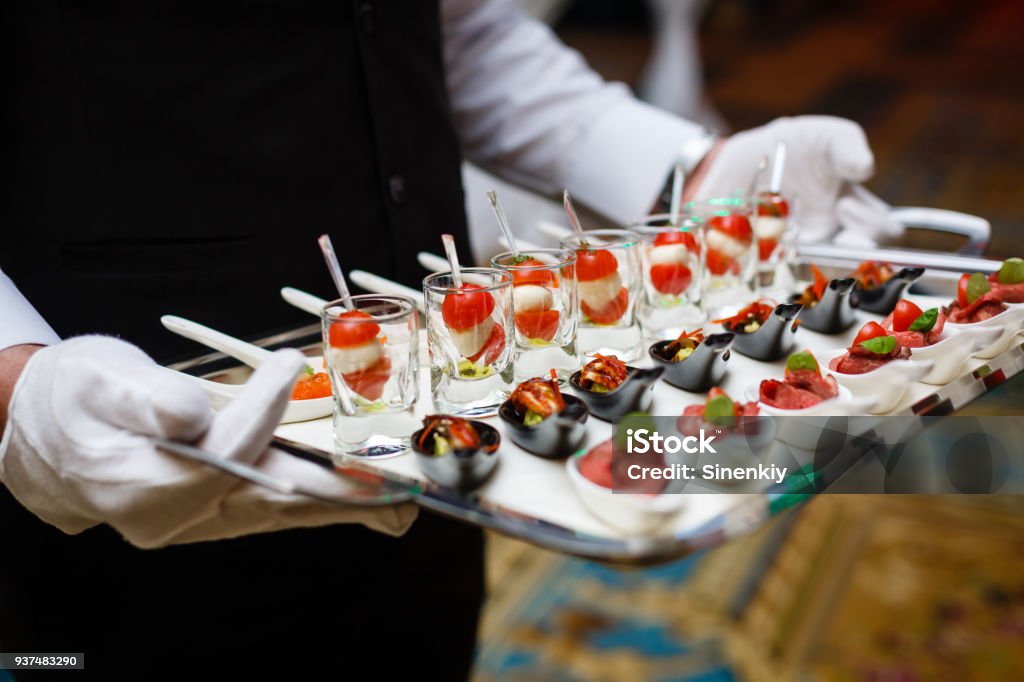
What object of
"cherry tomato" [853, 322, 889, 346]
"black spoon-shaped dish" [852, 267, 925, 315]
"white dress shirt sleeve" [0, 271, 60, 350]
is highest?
"white dress shirt sleeve" [0, 271, 60, 350]

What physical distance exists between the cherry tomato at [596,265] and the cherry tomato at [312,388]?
29 centimetres

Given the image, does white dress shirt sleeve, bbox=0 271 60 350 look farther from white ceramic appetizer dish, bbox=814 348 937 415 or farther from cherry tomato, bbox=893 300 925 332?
cherry tomato, bbox=893 300 925 332

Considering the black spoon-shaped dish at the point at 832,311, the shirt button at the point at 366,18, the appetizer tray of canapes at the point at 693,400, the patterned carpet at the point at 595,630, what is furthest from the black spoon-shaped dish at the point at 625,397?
the patterned carpet at the point at 595,630

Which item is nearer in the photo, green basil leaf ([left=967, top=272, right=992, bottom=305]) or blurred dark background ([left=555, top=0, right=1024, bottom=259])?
green basil leaf ([left=967, top=272, right=992, bottom=305])

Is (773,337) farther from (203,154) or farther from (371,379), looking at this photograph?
(203,154)

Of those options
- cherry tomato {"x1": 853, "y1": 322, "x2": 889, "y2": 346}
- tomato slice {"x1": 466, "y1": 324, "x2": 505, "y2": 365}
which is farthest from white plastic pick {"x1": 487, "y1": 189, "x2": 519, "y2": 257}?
cherry tomato {"x1": 853, "y1": 322, "x2": 889, "y2": 346}

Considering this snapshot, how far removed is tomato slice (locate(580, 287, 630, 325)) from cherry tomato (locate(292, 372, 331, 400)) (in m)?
0.29

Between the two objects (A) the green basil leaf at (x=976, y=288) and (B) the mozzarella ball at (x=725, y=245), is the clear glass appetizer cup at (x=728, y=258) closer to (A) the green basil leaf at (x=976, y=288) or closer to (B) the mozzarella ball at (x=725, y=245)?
(B) the mozzarella ball at (x=725, y=245)

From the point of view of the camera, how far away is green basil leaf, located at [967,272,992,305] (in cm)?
95

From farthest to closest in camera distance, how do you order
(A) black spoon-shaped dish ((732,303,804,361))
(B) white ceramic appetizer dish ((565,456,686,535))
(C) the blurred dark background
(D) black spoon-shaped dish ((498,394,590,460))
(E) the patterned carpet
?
1. (C) the blurred dark background
2. (E) the patterned carpet
3. (A) black spoon-shaped dish ((732,303,804,361))
4. (D) black spoon-shaped dish ((498,394,590,460))
5. (B) white ceramic appetizer dish ((565,456,686,535))

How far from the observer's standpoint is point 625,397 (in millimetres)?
763

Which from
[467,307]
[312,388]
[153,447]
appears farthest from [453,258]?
[153,447]

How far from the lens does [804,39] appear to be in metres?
4.98

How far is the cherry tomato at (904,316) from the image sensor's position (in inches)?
35.9
